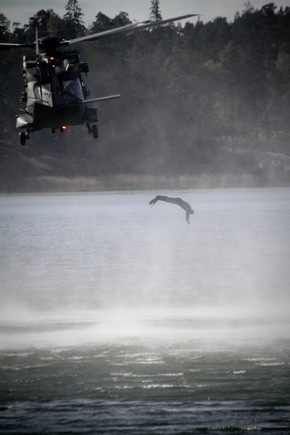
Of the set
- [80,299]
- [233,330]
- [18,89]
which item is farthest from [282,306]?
[18,89]

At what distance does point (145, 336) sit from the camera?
27766 mm

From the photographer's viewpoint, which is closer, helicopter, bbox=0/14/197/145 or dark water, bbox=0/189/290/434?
dark water, bbox=0/189/290/434

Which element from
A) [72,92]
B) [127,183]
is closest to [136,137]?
[127,183]

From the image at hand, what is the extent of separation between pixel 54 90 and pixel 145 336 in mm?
7866

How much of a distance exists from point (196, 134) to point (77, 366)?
152 meters

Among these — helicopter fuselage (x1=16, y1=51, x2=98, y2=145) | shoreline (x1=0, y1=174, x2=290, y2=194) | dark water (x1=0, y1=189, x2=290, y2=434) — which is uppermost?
helicopter fuselage (x1=16, y1=51, x2=98, y2=145)

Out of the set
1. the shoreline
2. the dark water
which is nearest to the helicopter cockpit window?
the dark water

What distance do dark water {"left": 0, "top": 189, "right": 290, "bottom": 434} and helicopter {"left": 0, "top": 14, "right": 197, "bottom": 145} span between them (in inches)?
240

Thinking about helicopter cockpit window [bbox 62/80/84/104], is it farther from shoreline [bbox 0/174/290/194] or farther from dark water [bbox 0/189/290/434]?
shoreline [bbox 0/174/290/194]

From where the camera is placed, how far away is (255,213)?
289ft

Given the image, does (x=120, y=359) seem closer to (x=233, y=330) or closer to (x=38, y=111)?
(x=233, y=330)

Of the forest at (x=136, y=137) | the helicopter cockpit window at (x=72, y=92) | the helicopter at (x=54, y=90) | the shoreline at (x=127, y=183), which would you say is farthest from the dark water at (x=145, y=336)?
the forest at (x=136, y=137)

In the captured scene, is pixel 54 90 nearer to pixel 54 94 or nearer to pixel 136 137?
pixel 54 94

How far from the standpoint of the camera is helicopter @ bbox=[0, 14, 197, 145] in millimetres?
29344
